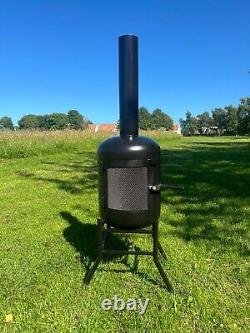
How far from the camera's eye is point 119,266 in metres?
3.58

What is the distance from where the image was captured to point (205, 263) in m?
3.58

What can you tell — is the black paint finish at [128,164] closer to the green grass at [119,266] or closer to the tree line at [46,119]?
the green grass at [119,266]

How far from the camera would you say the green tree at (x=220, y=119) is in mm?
87081

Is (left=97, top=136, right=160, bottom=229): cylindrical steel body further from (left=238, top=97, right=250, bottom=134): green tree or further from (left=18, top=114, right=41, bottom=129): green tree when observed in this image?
(left=18, top=114, right=41, bottom=129): green tree

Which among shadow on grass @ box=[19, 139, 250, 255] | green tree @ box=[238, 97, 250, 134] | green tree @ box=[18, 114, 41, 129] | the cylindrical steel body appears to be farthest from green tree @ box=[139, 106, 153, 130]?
the cylindrical steel body

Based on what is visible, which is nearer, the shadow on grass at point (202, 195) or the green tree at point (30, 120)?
the shadow on grass at point (202, 195)

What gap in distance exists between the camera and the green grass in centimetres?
277

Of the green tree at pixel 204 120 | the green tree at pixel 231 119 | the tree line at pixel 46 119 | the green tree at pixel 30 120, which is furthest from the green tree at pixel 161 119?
the green tree at pixel 30 120

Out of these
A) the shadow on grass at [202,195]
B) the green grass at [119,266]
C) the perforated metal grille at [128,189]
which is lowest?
the green grass at [119,266]

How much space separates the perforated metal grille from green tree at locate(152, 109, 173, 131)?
92.9 meters

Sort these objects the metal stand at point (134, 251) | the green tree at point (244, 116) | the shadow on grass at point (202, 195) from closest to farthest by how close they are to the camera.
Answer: the metal stand at point (134, 251), the shadow on grass at point (202, 195), the green tree at point (244, 116)

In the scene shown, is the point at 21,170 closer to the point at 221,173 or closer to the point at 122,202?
the point at 221,173

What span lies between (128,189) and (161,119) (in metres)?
98.1

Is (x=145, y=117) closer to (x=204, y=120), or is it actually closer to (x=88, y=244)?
(x=204, y=120)
